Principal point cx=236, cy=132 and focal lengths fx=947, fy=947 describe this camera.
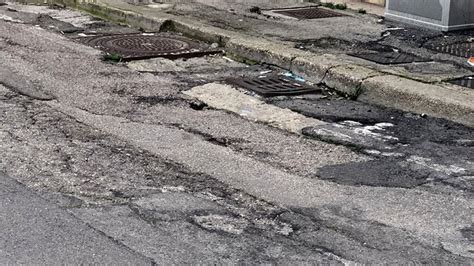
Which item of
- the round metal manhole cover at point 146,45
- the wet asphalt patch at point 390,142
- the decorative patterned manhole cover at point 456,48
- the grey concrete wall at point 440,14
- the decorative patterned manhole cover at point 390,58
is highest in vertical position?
the grey concrete wall at point 440,14

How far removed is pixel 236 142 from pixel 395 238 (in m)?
2.07

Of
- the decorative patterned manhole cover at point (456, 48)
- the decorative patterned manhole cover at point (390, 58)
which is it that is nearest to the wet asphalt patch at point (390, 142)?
the decorative patterned manhole cover at point (390, 58)

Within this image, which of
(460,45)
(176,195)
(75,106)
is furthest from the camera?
(460,45)

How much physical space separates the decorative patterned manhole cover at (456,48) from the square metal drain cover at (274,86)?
1831mm

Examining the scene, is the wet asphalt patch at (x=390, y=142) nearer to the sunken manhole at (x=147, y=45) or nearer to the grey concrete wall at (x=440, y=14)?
the sunken manhole at (x=147, y=45)

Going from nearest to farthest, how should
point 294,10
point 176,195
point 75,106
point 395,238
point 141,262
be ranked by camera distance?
point 141,262 < point 395,238 < point 176,195 < point 75,106 < point 294,10

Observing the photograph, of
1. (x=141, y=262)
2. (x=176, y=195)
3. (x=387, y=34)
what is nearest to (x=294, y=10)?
(x=387, y=34)

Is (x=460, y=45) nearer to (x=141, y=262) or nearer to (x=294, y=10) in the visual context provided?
(x=294, y=10)

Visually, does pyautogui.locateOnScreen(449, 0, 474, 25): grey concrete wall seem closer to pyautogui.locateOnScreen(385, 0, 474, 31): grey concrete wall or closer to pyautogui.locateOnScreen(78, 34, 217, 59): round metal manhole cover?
pyautogui.locateOnScreen(385, 0, 474, 31): grey concrete wall

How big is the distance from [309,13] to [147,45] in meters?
2.77

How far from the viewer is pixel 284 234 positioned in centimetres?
512

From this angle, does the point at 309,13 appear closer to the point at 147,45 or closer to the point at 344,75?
the point at 147,45

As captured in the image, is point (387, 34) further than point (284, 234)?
Yes

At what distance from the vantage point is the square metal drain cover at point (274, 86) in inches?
328
